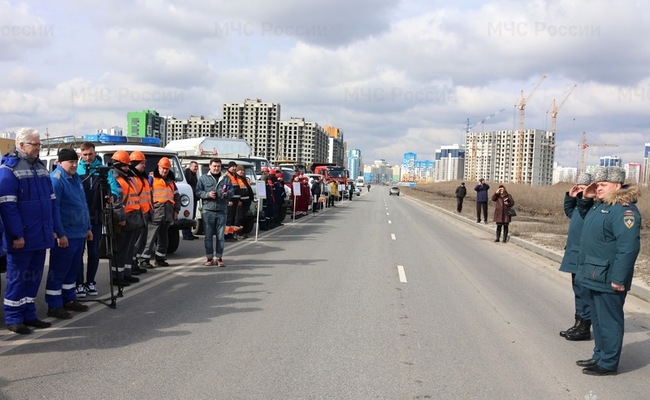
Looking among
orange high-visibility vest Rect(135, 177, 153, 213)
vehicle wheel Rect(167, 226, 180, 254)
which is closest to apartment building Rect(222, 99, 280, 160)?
vehicle wheel Rect(167, 226, 180, 254)

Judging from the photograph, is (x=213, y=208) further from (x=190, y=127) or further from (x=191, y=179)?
(x=190, y=127)

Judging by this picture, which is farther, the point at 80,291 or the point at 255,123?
the point at 255,123

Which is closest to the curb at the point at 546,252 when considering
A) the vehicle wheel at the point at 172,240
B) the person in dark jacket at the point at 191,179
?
the vehicle wheel at the point at 172,240

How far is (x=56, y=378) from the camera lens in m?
4.56

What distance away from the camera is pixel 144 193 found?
28.9 ft

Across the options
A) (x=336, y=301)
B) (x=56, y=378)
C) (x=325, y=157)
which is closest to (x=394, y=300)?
(x=336, y=301)

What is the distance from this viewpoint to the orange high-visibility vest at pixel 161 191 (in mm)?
9969

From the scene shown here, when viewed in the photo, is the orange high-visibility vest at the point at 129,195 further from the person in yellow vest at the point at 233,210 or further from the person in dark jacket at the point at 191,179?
the person in dark jacket at the point at 191,179

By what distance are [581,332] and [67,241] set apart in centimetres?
628

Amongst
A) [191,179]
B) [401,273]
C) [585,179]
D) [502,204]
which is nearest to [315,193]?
[502,204]

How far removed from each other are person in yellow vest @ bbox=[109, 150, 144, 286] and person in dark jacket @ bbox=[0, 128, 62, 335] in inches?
86.0

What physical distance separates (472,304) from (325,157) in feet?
320

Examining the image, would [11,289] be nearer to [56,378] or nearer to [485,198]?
[56,378]

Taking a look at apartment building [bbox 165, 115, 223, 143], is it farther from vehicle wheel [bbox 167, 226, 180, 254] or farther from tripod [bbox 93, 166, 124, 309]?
tripod [bbox 93, 166, 124, 309]
